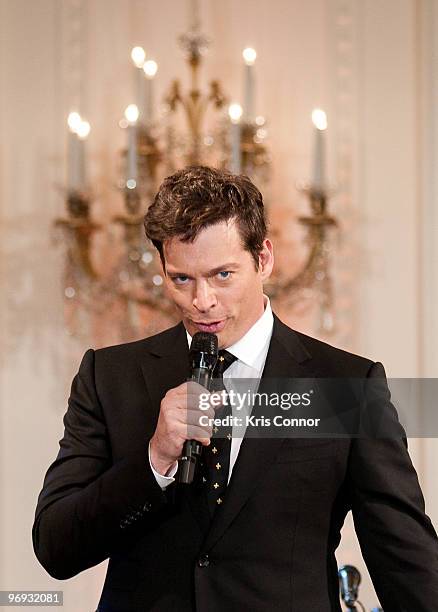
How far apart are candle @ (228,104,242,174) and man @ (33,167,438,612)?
3.63ft

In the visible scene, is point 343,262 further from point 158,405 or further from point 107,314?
point 158,405

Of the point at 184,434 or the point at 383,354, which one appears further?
the point at 383,354

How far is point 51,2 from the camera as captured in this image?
2934 millimetres

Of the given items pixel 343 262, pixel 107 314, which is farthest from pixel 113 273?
pixel 343 262

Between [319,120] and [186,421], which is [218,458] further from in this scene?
[319,120]

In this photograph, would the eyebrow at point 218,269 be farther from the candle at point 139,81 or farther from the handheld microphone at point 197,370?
the candle at point 139,81

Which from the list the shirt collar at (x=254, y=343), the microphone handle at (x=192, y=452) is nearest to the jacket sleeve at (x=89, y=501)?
the microphone handle at (x=192, y=452)

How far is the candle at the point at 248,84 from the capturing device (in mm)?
2736

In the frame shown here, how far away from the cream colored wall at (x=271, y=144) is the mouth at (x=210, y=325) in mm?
1389

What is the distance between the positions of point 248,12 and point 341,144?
0.47 meters

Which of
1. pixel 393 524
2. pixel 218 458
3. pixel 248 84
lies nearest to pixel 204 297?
pixel 218 458

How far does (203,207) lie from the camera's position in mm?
1519

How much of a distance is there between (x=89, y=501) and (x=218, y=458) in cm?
20

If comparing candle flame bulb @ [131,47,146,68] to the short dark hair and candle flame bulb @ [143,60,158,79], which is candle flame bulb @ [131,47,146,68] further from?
the short dark hair
